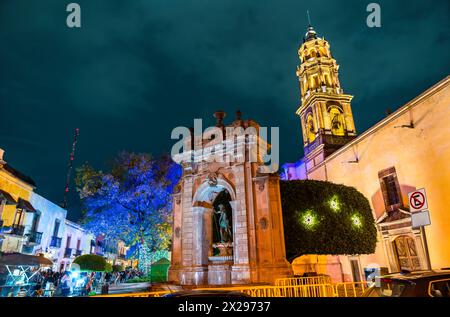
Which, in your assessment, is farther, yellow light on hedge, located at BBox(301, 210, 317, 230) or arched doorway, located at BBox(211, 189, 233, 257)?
yellow light on hedge, located at BBox(301, 210, 317, 230)

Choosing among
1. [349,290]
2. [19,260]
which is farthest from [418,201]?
[19,260]

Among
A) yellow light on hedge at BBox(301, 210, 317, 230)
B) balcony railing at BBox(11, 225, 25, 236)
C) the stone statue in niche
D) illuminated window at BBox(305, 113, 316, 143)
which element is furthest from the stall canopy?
illuminated window at BBox(305, 113, 316, 143)

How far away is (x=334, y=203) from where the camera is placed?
17078 millimetres

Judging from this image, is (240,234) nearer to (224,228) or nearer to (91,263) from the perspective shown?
(224,228)

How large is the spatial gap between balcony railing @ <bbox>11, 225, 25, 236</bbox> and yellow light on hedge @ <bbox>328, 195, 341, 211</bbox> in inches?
967

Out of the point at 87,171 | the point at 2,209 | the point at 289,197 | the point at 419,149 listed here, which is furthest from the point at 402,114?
the point at 2,209

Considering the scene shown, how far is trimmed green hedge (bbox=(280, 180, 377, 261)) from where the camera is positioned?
15.3 meters

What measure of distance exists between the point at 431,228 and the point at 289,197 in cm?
940

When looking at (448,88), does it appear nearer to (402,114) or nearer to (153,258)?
(402,114)

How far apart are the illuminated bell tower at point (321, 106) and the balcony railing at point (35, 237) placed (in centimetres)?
2852

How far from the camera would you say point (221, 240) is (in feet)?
52.2

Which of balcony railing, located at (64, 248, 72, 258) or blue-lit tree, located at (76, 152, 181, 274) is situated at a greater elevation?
blue-lit tree, located at (76, 152, 181, 274)

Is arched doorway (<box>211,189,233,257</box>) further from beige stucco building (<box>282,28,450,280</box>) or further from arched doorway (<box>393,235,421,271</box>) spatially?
arched doorway (<box>393,235,421,271</box>)
